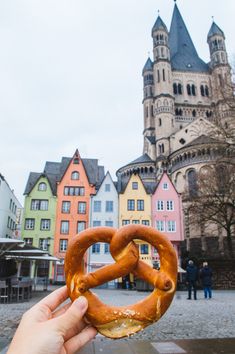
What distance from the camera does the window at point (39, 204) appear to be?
36.8 m

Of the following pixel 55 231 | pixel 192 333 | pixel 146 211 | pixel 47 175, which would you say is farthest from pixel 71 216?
pixel 192 333

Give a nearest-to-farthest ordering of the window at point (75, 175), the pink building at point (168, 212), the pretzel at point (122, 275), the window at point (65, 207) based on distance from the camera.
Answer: the pretzel at point (122, 275)
the pink building at point (168, 212)
the window at point (65, 207)
the window at point (75, 175)

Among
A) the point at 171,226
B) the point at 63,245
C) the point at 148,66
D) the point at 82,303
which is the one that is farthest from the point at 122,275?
the point at 148,66

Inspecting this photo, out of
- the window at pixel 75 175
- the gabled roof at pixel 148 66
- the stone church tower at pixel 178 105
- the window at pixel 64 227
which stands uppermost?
the gabled roof at pixel 148 66

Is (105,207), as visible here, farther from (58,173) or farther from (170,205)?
(58,173)

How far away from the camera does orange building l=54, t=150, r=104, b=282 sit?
3581 centimetres

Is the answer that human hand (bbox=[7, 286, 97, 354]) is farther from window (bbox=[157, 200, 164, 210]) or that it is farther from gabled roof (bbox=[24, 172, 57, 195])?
gabled roof (bbox=[24, 172, 57, 195])

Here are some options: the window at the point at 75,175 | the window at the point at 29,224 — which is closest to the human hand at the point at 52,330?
the window at the point at 29,224

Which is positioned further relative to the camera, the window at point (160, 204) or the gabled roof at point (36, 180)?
the gabled roof at point (36, 180)

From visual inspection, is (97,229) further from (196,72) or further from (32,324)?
(196,72)

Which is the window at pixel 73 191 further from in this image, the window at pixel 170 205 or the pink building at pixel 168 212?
the window at pixel 170 205

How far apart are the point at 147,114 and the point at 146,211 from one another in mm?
42500

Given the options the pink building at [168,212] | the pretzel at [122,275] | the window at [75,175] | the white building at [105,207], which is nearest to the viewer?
the pretzel at [122,275]

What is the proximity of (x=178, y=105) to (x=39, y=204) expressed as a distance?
46039 millimetres
